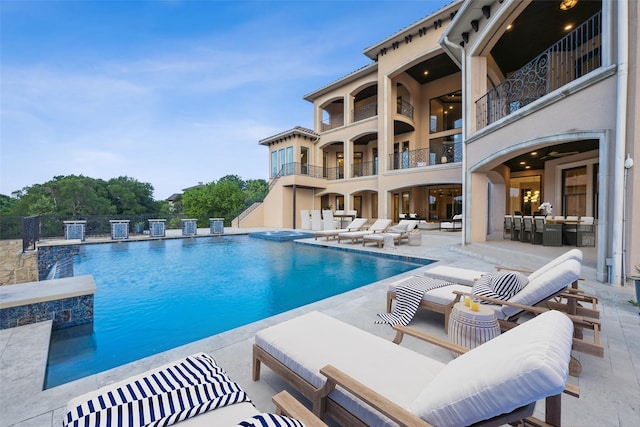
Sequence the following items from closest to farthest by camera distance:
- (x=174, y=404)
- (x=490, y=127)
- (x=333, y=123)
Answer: (x=174, y=404)
(x=490, y=127)
(x=333, y=123)

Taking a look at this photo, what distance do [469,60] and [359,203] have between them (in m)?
14.1

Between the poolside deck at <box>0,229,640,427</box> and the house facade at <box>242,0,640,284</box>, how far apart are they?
226 cm

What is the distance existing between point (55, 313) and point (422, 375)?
175 inches

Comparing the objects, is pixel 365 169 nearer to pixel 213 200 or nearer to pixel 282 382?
pixel 213 200

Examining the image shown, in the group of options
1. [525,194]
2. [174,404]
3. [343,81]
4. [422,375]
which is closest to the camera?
[174,404]

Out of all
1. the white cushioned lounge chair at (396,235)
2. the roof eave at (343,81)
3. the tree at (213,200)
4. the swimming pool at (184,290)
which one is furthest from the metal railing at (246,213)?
the white cushioned lounge chair at (396,235)

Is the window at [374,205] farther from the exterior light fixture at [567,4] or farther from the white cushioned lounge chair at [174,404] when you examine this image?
the white cushioned lounge chair at [174,404]

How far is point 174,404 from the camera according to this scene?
127cm

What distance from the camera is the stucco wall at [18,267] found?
947 centimetres

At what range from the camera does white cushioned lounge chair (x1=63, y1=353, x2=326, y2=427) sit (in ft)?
3.82

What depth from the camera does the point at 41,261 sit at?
9.79 meters

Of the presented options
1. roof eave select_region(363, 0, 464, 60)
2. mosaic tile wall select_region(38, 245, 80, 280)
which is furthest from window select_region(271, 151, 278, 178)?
mosaic tile wall select_region(38, 245, 80, 280)

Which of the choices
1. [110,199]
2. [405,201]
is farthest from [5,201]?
[405,201]

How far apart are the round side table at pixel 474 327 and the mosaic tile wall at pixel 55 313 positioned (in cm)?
466
